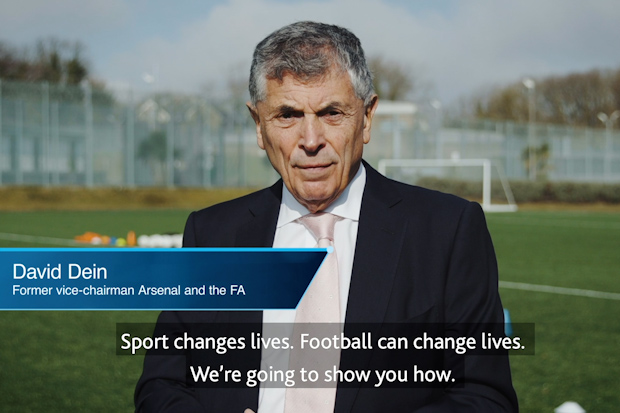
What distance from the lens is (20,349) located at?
25.9ft

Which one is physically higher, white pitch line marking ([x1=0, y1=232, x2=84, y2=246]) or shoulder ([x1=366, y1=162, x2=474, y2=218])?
shoulder ([x1=366, y1=162, x2=474, y2=218])

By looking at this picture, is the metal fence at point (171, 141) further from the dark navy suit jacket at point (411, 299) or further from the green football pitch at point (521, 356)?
the dark navy suit jacket at point (411, 299)

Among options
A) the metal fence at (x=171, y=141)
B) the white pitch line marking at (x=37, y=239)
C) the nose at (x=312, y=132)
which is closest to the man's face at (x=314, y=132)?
the nose at (x=312, y=132)

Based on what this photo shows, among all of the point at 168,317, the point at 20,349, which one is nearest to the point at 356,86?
the point at 168,317

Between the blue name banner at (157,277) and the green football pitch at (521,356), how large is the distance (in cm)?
337

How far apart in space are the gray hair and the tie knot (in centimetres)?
38

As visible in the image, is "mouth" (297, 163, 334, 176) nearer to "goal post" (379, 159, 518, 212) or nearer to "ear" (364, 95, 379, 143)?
"ear" (364, 95, 379, 143)

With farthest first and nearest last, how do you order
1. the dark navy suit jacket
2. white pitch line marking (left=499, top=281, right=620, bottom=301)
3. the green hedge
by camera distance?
the green hedge → white pitch line marking (left=499, top=281, right=620, bottom=301) → the dark navy suit jacket

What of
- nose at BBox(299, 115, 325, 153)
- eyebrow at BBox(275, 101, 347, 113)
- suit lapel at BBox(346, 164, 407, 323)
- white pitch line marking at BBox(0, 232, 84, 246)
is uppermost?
eyebrow at BBox(275, 101, 347, 113)

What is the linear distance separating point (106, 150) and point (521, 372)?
1336 inches

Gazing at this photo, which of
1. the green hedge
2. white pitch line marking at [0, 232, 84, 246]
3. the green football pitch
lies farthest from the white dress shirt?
the green hedge

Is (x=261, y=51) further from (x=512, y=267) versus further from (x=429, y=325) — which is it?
(x=512, y=267)

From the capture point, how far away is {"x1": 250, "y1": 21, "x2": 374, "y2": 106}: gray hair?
220 centimetres

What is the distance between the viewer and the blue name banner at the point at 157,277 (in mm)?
2350
